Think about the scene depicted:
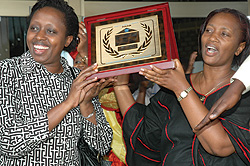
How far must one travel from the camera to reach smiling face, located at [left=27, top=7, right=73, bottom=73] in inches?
73.7

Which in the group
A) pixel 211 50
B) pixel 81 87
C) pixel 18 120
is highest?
pixel 211 50

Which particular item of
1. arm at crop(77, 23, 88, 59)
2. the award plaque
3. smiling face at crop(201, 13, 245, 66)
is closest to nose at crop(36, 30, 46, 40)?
the award plaque

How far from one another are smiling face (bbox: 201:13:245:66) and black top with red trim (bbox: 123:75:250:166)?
0.16 metres

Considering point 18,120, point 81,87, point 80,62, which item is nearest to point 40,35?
point 81,87

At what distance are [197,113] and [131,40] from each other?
51 centimetres

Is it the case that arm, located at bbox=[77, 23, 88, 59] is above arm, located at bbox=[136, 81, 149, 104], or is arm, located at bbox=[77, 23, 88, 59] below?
above

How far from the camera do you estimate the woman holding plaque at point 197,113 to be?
69.6 inches

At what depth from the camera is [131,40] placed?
1926 mm

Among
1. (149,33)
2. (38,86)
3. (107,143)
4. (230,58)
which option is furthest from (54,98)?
(230,58)

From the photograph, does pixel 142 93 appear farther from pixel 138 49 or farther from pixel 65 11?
pixel 65 11

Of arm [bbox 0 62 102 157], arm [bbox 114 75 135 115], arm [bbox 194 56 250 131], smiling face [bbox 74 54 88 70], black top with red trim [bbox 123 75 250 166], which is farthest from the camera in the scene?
smiling face [bbox 74 54 88 70]

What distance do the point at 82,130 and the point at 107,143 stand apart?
163mm

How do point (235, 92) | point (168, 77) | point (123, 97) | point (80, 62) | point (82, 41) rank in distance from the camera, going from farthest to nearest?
point (80, 62), point (82, 41), point (123, 97), point (168, 77), point (235, 92)

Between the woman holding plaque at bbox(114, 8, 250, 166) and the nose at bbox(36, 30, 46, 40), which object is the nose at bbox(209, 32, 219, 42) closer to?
the woman holding plaque at bbox(114, 8, 250, 166)
